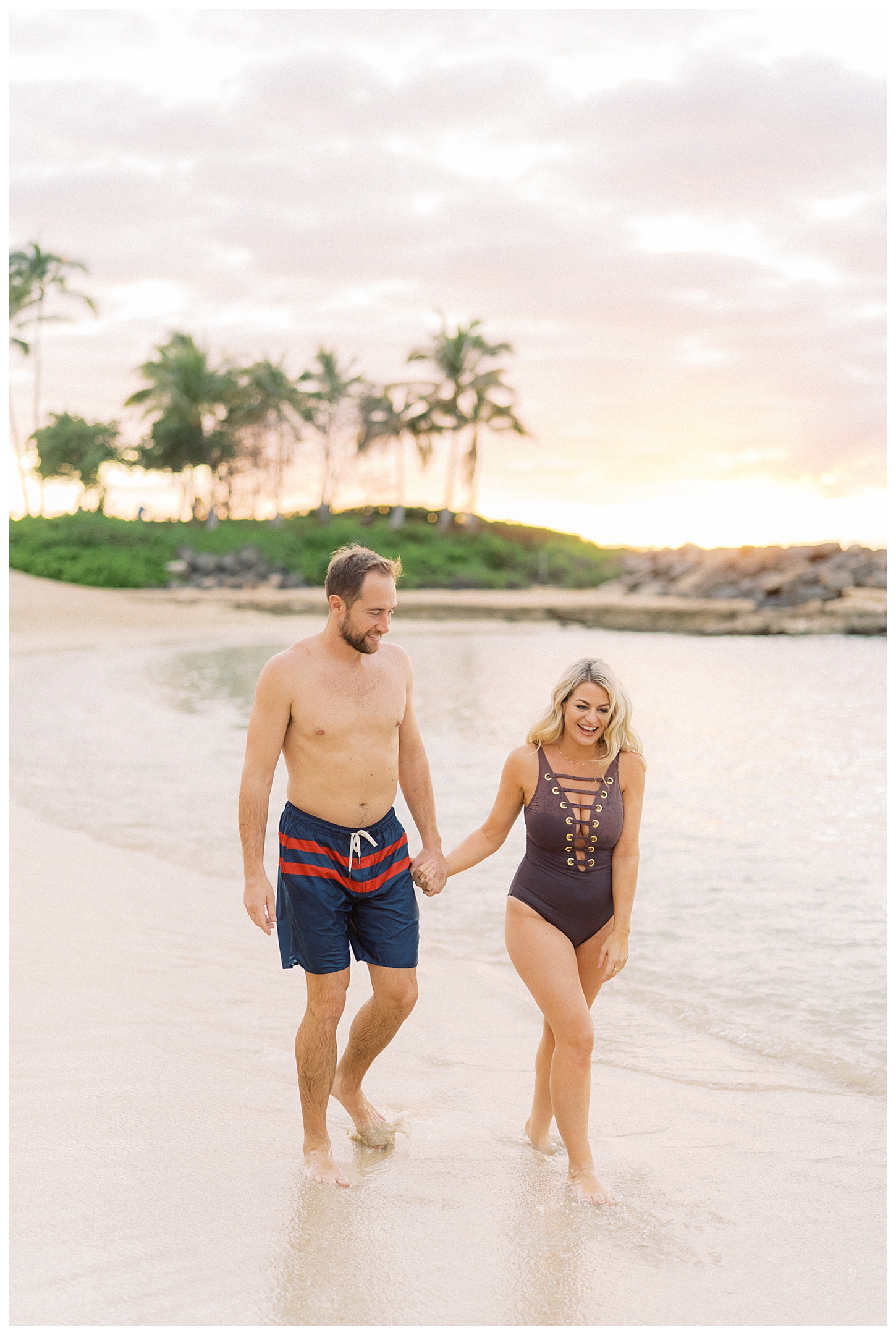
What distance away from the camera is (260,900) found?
11.3 feet

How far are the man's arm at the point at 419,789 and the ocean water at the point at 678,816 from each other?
165 centimetres

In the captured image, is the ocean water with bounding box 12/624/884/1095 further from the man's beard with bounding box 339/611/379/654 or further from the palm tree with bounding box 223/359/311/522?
the palm tree with bounding box 223/359/311/522

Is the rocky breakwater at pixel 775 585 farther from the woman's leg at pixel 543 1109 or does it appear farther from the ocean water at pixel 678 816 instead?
the woman's leg at pixel 543 1109

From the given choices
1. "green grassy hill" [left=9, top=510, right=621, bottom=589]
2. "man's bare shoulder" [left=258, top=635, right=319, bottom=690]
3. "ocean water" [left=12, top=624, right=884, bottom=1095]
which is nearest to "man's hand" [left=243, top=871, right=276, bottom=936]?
"man's bare shoulder" [left=258, top=635, right=319, bottom=690]

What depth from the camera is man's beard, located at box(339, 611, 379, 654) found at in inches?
135

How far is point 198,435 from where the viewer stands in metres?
45.7

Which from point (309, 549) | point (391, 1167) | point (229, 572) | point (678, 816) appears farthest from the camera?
point (309, 549)

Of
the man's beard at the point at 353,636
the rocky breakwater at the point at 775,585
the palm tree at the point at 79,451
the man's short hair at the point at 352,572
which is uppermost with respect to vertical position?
the palm tree at the point at 79,451

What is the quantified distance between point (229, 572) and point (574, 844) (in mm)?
38941

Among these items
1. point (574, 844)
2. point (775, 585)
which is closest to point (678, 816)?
point (574, 844)

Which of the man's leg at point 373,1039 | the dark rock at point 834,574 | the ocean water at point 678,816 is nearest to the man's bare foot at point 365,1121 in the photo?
the man's leg at point 373,1039

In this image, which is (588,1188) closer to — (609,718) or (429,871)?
(429,871)

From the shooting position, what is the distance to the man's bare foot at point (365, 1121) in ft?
12.2

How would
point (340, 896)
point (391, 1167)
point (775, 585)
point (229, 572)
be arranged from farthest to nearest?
point (229, 572), point (775, 585), point (391, 1167), point (340, 896)
